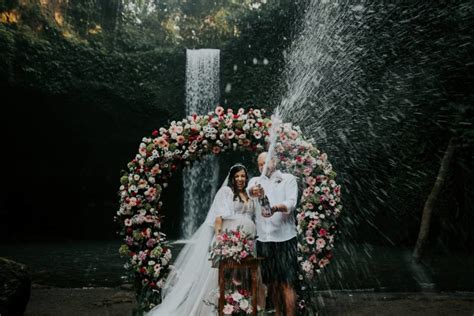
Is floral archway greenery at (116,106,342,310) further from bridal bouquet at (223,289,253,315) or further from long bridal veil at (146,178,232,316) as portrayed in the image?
bridal bouquet at (223,289,253,315)

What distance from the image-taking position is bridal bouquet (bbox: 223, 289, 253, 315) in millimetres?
5484

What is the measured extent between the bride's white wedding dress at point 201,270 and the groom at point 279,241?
14.7 inches

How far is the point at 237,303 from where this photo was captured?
18.2 feet

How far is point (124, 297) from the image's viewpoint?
7.89m

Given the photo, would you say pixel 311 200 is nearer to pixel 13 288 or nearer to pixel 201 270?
pixel 201 270

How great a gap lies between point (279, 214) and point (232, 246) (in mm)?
657

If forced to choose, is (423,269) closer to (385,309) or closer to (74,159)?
(385,309)

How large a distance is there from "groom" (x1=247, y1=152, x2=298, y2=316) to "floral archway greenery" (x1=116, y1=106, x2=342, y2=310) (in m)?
0.88

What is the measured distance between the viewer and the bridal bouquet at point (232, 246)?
5391mm

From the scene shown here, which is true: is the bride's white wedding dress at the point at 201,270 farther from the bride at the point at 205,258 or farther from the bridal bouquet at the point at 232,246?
the bridal bouquet at the point at 232,246

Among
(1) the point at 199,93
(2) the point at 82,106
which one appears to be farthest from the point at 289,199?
(2) the point at 82,106

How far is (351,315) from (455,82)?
249 inches

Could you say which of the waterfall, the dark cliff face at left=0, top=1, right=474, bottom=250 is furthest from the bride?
the waterfall

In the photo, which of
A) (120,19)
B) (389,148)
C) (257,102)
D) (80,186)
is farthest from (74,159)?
(389,148)
